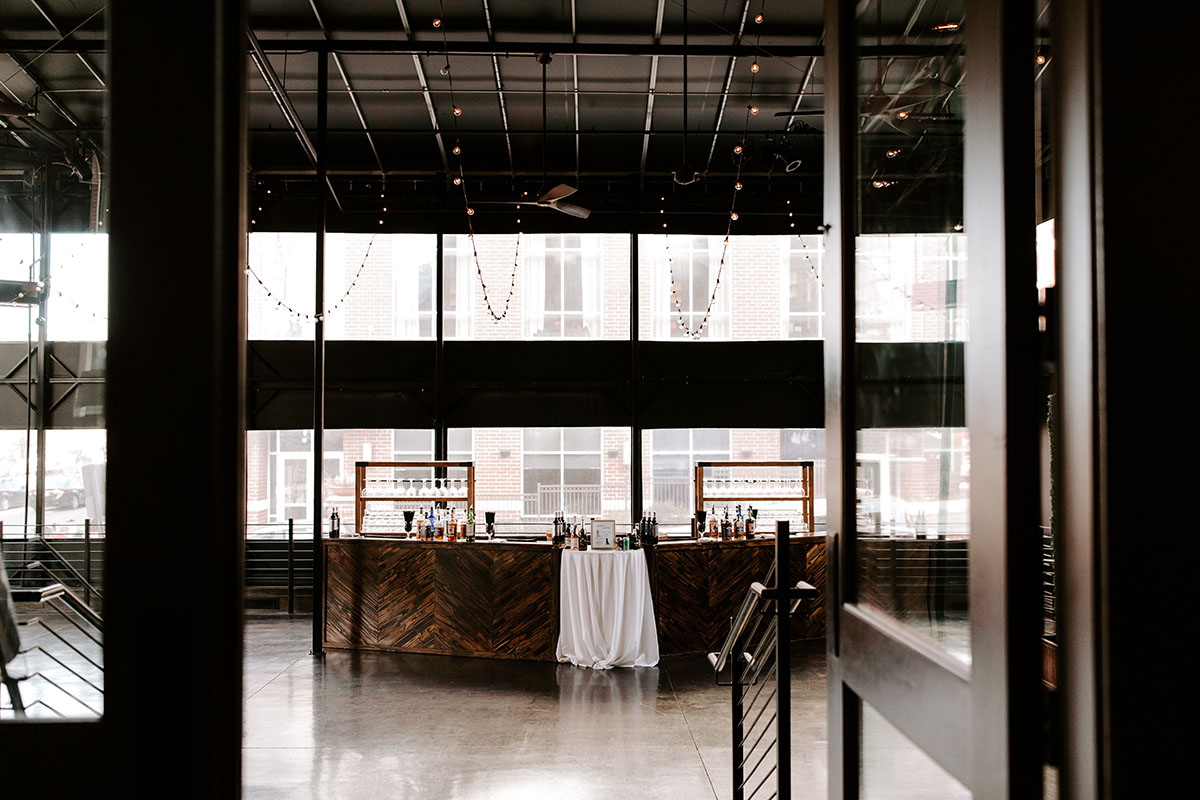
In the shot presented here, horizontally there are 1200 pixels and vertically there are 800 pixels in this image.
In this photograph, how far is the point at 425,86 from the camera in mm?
8922

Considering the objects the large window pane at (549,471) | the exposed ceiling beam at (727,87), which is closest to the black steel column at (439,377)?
the large window pane at (549,471)

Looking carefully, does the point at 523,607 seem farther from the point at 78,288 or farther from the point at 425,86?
the point at 78,288

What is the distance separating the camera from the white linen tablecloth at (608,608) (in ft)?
24.8

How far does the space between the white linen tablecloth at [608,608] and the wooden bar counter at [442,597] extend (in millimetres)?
258

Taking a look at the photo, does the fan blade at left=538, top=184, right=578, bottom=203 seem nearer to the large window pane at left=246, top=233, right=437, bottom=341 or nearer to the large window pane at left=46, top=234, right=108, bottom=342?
the large window pane at left=246, top=233, right=437, bottom=341

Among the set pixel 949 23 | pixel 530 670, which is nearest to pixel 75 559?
pixel 949 23

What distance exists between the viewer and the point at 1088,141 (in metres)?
1.09

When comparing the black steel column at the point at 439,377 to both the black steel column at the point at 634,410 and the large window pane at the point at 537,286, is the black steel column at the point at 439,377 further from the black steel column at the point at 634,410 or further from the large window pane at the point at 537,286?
the black steel column at the point at 634,410

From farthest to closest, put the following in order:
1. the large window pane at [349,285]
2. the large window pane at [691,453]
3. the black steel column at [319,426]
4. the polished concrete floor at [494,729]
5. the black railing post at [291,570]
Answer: the large window pane at [691,453] → the large window pane at [349,285] → the black railing post at [291,570] → the black steel column at [319,426] → the polished concrete floor at [494,729]

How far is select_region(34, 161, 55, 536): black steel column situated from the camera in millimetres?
1359

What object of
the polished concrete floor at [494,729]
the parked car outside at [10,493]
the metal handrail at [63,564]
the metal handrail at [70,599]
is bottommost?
the polished concrete floor at [494,729]

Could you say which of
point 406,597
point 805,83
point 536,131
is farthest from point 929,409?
point 536,131

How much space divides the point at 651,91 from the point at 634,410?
390 cm

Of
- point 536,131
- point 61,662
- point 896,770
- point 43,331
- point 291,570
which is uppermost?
point 536,131
